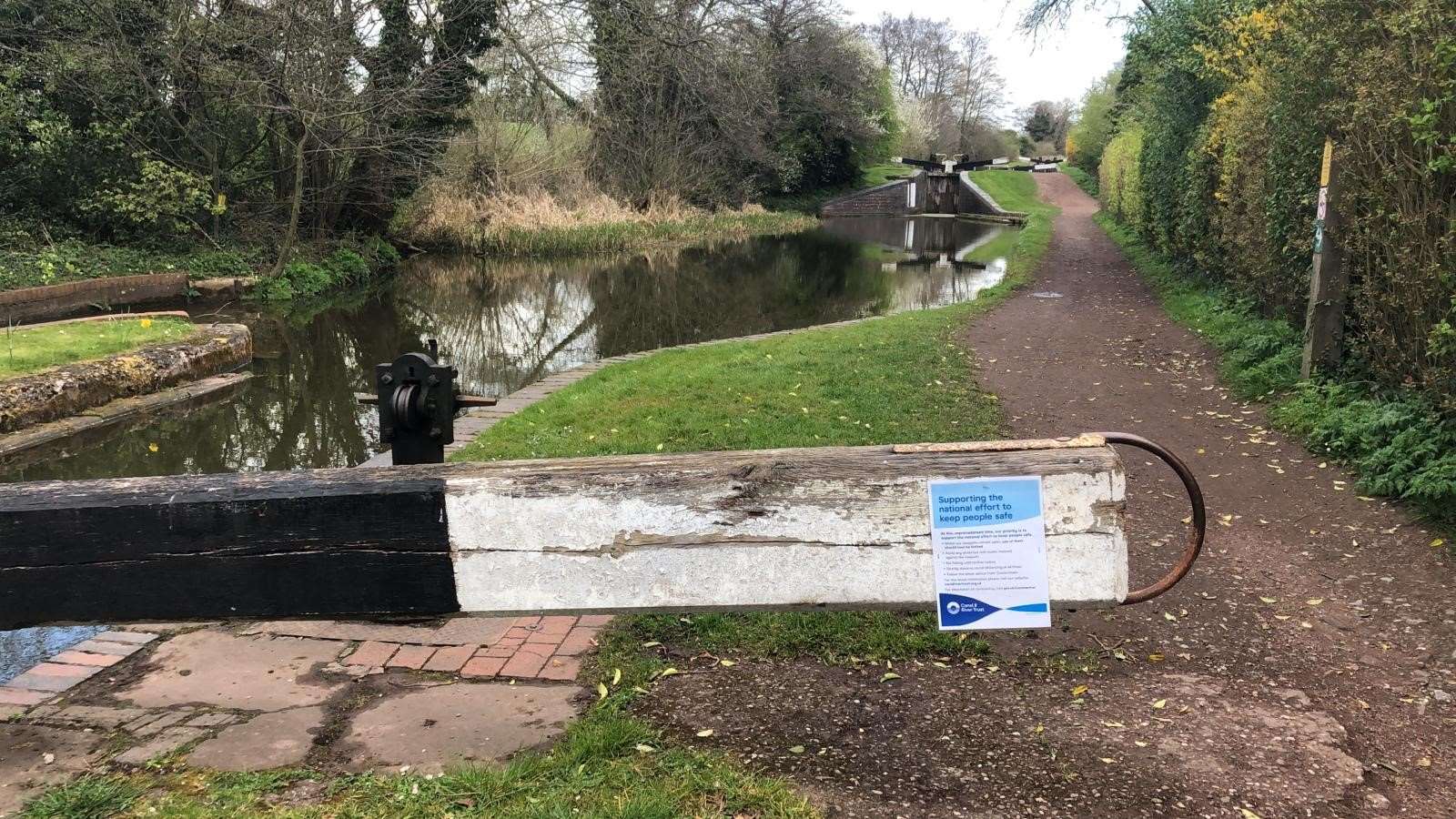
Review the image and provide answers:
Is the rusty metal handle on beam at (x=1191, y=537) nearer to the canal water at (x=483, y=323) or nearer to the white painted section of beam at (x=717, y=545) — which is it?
the white painted section of beam at (x=717, y=545)

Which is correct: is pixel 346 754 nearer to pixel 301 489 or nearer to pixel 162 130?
pixel 301 489

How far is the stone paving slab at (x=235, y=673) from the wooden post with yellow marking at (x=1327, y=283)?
6.48 metres

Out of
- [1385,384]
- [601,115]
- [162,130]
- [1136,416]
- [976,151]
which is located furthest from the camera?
[976,151]

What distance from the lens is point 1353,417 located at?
5.42 meters

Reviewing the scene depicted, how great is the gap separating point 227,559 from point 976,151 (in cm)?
8441

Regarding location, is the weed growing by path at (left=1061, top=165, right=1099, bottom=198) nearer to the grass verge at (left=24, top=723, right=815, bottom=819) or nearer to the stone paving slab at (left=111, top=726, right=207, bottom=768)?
the grass verge at (left=24, top=723, right=815, bottom=819)

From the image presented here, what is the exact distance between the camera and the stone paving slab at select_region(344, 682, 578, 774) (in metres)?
2.62

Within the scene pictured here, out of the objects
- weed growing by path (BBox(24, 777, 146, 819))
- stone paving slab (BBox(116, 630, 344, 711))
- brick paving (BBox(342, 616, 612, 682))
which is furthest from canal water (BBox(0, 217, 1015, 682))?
weed growing by path (BBox(24, 777, 146, 819))

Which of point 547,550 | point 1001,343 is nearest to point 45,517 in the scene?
point 547,550

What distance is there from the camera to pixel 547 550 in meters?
2.39

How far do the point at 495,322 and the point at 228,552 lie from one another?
13.3m

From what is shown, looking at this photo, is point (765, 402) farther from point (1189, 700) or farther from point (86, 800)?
point (86, 800)

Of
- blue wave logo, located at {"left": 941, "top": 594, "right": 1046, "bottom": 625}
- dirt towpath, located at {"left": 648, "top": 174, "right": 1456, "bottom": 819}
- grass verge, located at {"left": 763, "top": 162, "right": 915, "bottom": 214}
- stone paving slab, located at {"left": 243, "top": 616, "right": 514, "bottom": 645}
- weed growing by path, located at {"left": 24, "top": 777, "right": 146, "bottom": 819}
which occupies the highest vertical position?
grass verge, located at {"left": 763, "top": 162, "right": 915, "bottom": 214}

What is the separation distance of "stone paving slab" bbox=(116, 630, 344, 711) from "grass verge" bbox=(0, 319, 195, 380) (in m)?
6.46
